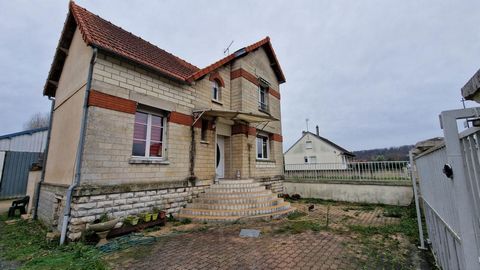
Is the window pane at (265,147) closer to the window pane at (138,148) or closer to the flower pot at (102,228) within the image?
the window pane at (138,148)

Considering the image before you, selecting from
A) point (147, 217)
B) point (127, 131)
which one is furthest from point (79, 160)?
point (147, 217)

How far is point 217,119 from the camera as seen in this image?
→ 10.0 meters

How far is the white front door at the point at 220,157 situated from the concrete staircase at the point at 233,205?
142 centimetres

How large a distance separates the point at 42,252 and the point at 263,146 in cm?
1017

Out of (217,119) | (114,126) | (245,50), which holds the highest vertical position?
(245,50)

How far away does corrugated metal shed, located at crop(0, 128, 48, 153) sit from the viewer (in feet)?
51.5

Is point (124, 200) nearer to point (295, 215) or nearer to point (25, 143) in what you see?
point (295, 215)

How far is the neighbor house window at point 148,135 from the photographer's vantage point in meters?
7.26

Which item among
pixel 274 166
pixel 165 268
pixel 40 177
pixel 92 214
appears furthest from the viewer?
pixel 274 166

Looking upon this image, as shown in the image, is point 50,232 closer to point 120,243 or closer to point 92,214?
point 92,214

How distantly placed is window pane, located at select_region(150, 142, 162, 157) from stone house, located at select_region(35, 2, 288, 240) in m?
0.04

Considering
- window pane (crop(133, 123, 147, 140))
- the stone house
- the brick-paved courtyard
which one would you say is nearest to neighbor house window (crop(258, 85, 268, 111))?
the stone house

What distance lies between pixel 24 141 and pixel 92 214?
16.7 m

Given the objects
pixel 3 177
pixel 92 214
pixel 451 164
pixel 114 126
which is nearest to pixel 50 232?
pixel 92 214
